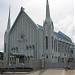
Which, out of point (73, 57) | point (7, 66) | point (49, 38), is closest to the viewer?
point (7, 66)

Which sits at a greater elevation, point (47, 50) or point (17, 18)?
point (17, 18)

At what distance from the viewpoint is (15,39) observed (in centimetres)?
5603

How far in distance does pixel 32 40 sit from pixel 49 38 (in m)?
5.41

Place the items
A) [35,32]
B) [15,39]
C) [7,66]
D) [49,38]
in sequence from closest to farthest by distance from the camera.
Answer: [7,66], [49,38], [35,32], [15,39]

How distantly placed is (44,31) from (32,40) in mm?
4479

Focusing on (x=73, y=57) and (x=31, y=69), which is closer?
(x=31, y=69)

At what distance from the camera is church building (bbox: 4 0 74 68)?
4944 cm

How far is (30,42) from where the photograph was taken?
5278 centimetres

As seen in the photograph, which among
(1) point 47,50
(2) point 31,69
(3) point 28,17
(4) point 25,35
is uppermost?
(3) point 28,17

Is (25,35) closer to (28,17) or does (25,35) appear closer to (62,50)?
(28,17)

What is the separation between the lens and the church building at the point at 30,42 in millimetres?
49438

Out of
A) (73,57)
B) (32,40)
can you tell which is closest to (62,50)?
(73,57)

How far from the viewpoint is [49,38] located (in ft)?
161

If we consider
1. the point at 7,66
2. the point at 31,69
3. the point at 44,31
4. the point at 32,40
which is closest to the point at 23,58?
the point at 32,40
